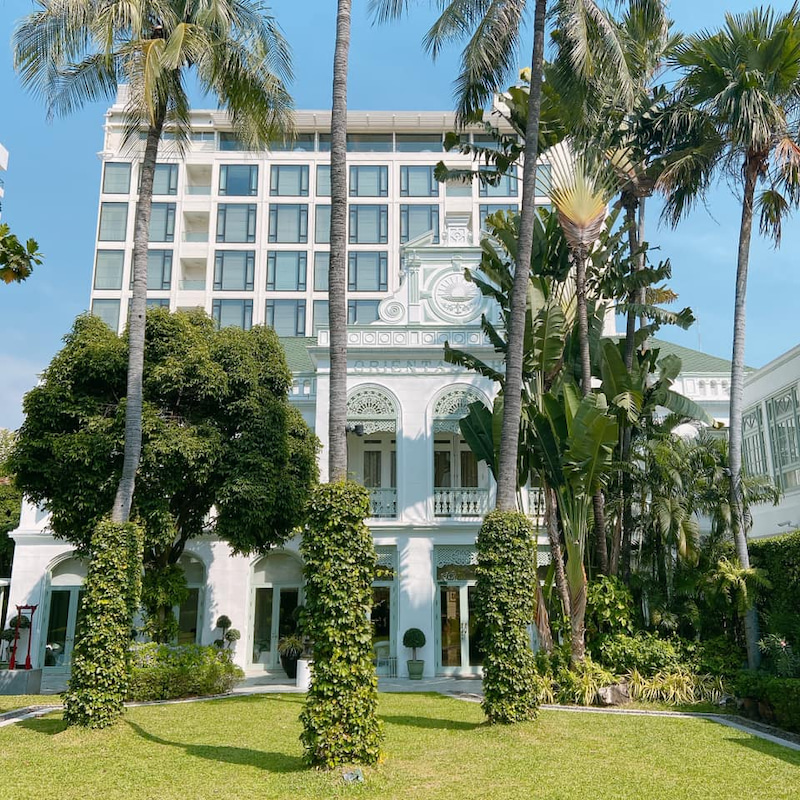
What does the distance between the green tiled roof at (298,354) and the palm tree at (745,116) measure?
49.7 feet

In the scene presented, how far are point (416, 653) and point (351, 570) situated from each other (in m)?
12.5

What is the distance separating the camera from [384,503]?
71.9ft

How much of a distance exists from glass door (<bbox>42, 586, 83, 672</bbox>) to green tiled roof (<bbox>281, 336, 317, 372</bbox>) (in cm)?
996

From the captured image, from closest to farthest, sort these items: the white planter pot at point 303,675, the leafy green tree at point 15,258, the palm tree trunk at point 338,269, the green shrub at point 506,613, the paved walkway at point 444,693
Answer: the leafy green tree at point 15,258
the palm tree trunk at point 338,269
the green shrub at point 506,613
the paved walkway at point 444,693
the white planter pot at point 303,675

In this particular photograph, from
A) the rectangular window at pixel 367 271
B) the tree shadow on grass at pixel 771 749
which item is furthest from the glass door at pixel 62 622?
the rectangular window at pixel 367 271

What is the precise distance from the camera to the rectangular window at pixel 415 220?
155 feet

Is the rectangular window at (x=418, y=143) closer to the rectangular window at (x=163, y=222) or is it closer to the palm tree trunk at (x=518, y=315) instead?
the rectangular window at (x=163, y=222)

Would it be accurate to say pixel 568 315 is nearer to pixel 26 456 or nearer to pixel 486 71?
pixel 486 71

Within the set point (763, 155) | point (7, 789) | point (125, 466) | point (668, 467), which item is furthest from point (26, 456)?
point (763, 155)

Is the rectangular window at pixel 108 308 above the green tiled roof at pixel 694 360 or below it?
above

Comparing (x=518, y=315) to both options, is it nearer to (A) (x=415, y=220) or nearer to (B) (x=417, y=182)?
(A) (x=415, y=220)

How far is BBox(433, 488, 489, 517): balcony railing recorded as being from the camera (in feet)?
71.4

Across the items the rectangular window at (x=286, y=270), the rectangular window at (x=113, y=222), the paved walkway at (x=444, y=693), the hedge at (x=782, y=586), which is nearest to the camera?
the paved walkway at (x=444, y=693)

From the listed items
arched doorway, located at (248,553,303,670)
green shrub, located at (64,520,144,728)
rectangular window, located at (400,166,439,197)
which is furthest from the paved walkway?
rectangular window, located at (400,166,439,197)
